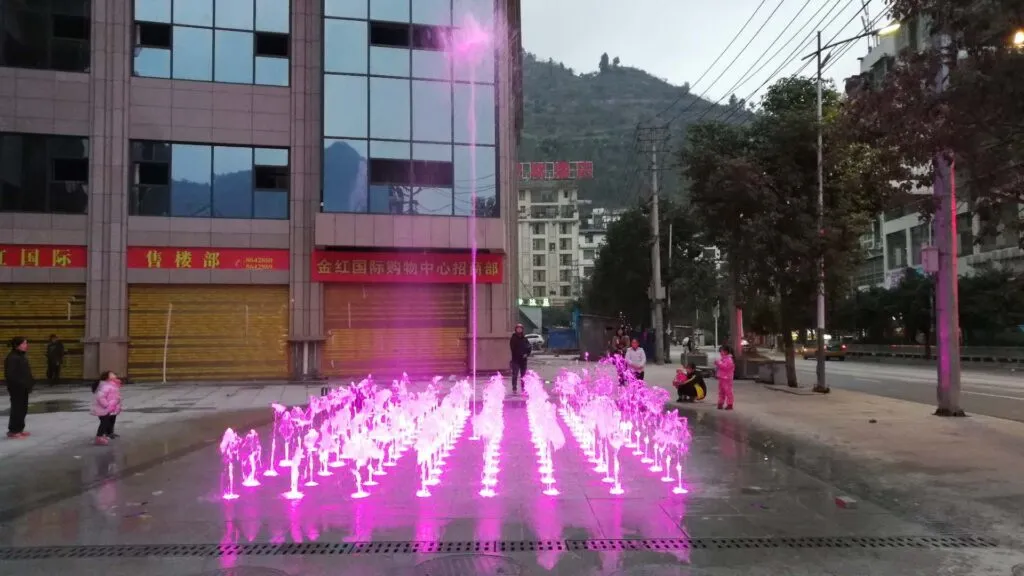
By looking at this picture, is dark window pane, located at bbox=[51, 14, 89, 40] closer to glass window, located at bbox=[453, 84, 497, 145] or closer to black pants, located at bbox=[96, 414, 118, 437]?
glass window, located at bbox=[453, 84, 497, 145]

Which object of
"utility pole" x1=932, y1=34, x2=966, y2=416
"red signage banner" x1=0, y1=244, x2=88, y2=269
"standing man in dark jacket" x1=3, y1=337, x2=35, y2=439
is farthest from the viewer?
"red signage banner" x1=0, y1=244, x2=88, y2=269

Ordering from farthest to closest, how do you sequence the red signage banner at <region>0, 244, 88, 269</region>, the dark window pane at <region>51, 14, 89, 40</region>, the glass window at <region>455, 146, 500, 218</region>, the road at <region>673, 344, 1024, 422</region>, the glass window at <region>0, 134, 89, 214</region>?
the glass window at <region>455, 146, 500, 218</region> → the dark window pane at <region>51, 14, 89, 40</region> → the glass window at <region>0, 134, 89, 214</region> → the red signage banner at <region>0, 244, 88, 269</region> → the road at <region>673, 344, 1024, 422</region>

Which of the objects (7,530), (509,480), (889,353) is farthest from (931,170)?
(889,353)

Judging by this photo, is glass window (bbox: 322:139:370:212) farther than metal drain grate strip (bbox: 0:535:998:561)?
Yes

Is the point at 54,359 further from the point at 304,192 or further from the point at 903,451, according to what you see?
the point at 903,451

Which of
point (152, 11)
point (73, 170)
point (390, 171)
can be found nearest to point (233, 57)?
point (152, 11)

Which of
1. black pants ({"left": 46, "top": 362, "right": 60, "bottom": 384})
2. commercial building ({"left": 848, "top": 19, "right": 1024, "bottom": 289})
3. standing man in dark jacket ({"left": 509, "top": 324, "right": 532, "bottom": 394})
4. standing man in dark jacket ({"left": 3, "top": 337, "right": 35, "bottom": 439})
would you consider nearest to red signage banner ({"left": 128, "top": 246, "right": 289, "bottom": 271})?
black pants ({"left": 46, "top": 362, "right": 60, "bottom": 384})

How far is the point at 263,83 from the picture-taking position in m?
22.4

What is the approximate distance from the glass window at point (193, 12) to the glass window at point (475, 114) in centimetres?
804

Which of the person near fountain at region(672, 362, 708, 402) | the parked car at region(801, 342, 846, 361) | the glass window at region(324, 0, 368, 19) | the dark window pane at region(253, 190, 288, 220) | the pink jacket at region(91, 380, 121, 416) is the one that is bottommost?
the parked car at region(801, 342, 846, 361)

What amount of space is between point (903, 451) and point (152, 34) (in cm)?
2287

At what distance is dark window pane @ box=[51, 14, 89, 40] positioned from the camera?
21.3 m

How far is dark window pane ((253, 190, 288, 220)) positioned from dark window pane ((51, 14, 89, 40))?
694 cm

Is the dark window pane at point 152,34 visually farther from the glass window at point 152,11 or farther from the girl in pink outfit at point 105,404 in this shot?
the girl in pink outfit at point 105,404
